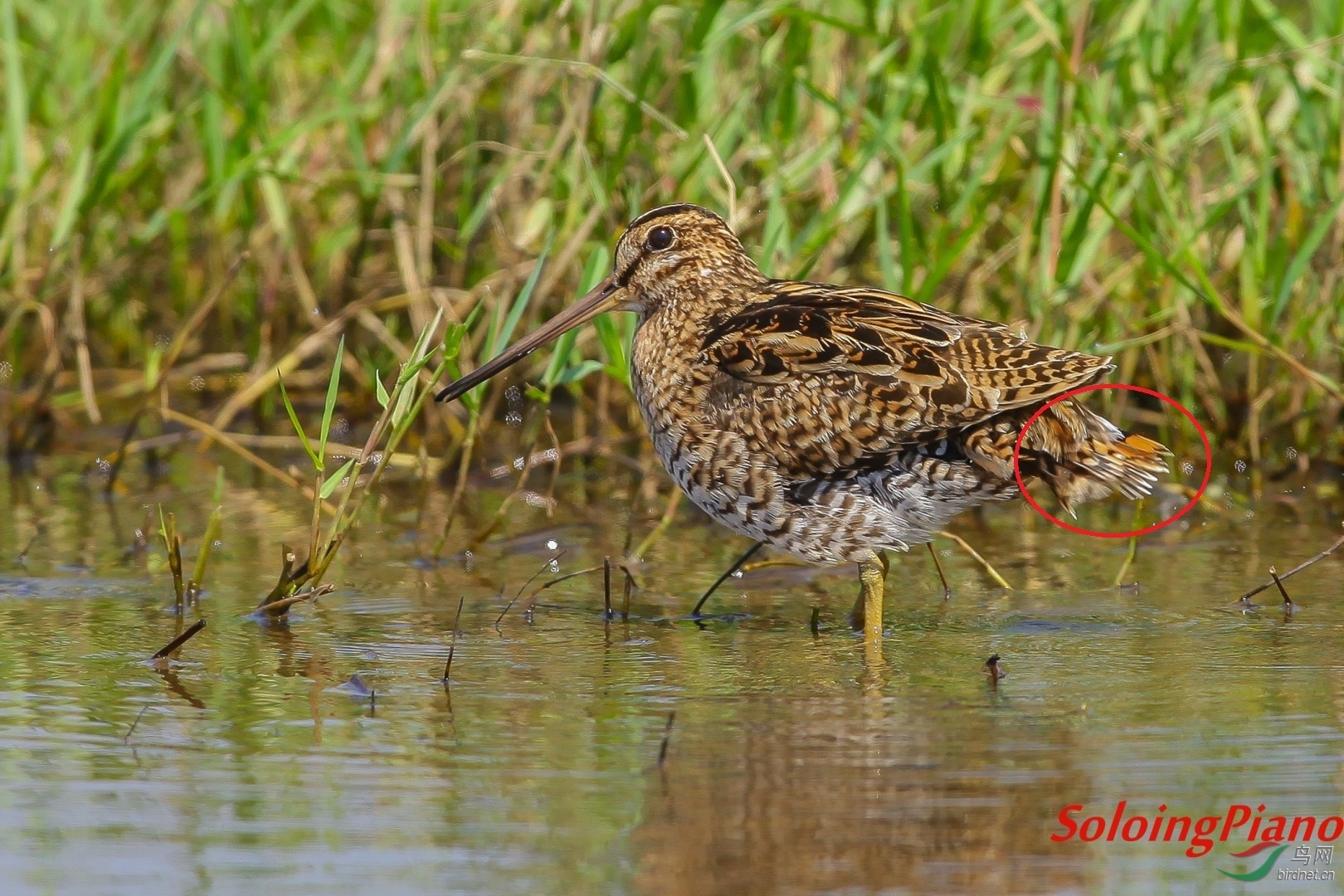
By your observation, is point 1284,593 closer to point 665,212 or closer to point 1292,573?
point 1292,573

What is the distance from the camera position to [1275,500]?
21.0 feet

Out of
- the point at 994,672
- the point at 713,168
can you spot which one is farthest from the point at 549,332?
the point at 994,672

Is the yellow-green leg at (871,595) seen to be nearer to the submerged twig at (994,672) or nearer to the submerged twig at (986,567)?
the submerged twig at (986,567)

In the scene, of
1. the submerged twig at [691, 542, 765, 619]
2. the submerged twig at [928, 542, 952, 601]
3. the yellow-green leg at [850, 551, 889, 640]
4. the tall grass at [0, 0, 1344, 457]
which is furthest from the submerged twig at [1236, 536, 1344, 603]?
the submerged twig at [691, 542, 765, 619]

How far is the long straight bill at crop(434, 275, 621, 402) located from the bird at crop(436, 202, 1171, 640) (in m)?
0.40

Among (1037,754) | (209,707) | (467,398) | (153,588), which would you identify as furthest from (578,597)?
(1037,754)

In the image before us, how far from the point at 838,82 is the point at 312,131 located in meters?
2.10

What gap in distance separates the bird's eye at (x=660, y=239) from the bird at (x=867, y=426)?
1.18 ft

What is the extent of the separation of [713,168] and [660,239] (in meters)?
0.94

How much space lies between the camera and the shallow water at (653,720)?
10.3ft

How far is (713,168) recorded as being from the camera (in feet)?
20.9

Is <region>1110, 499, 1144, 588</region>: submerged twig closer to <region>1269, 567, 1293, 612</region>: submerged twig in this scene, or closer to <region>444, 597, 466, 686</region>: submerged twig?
<region>1269, 567, 1293, 612</region>: submerged twig

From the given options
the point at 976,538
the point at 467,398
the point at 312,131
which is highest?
the point at 312,131

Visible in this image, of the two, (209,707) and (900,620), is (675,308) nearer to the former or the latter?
(900,620)
